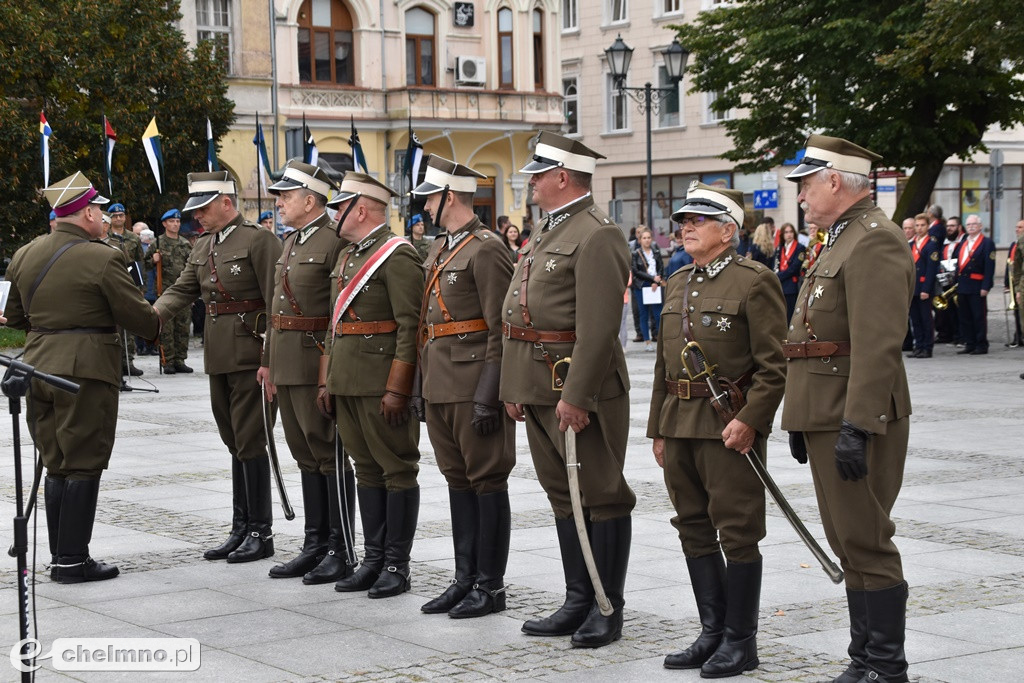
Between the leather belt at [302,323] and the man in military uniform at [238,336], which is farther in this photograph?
the man in military uniform at [238,336]

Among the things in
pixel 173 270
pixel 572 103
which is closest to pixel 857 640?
pixel 173 270

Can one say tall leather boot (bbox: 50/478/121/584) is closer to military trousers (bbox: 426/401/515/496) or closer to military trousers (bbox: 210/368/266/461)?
military trousers (bbox: 210/368/266/461)

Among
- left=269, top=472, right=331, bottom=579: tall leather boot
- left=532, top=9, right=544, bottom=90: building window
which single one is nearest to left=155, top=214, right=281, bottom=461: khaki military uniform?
left=269, top=472, right=331, bottom=579: tall leather boot

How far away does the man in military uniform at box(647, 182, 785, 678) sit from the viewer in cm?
626

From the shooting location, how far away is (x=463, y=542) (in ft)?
25.2

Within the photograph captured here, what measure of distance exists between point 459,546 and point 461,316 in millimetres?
1139

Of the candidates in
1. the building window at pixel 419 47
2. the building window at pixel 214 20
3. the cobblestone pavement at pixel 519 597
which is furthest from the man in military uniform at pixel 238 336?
the building window at pixel 419 47

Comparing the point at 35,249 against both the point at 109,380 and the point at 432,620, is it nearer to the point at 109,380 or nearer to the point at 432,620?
the point at 109,380

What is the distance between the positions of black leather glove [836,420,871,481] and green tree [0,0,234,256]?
2504 cm

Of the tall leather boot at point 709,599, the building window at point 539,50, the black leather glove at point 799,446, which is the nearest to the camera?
the black leather glove at point 799,446

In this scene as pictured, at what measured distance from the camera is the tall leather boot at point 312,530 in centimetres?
837

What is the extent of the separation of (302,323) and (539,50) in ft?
139

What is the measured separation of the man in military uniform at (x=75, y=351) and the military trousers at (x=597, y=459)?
2.76m

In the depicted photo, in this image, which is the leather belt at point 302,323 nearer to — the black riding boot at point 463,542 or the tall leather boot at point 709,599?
the black riding boot at point 463,542
